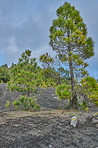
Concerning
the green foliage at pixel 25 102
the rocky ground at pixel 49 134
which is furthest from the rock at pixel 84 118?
the green foliage at pixel 25 102

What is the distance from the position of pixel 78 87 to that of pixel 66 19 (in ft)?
10.8

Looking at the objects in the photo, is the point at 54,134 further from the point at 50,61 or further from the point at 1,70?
Answer: the point at 1,70

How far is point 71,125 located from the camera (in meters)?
4.27

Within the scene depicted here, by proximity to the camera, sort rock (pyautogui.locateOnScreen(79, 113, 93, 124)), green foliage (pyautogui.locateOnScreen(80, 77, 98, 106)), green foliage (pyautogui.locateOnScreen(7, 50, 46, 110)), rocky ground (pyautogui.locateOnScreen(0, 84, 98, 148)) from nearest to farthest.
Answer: rocky ground (pyautogui.locateOnScreen(0, 84, 98, 148)) → rock (pyautogui.locateOnScreen(79, 113, 93, 124)) → green foliage (pyautogui.locateOnScreen(80, 77, 98, 106)) → green foliage (pyautogui.locateOnScreen(7, 50, 46, 110))

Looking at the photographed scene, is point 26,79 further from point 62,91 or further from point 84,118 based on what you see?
point 84,118

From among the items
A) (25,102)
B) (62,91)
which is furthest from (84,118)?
(25,102)

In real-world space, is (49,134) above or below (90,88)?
below

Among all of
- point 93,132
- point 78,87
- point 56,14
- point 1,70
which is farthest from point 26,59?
point 1,70

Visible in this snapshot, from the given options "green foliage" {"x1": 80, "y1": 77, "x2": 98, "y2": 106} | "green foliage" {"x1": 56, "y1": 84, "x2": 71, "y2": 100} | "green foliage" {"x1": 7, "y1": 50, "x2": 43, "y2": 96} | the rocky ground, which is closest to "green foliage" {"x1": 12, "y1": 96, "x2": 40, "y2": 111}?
"green foliage" {"x1": 7, "y1": 50, "x2": 43, "y2": 96}

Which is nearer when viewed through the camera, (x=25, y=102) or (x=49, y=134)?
(x=49, y=134)

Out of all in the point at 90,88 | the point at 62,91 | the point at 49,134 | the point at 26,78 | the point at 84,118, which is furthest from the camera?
the point at 26,78

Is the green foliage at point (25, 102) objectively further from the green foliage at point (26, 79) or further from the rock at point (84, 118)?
the rock at point (84, 118)

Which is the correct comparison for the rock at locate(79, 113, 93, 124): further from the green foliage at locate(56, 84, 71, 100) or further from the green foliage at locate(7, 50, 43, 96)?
the green foliage at locate(7, 50, 43, 96)

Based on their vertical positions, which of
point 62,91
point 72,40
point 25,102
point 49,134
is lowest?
point 49,134
